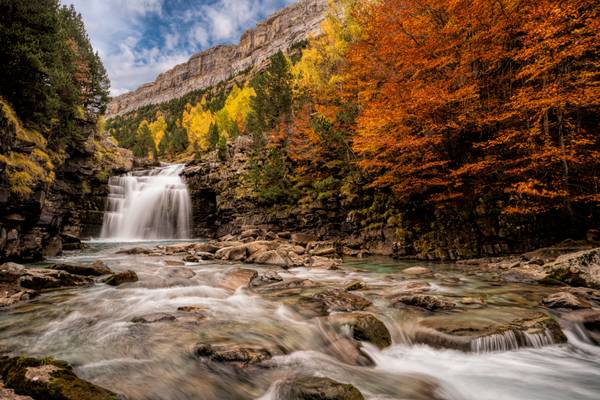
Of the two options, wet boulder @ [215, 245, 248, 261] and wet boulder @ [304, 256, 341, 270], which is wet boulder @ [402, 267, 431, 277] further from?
wet boulder @ [215, 245, 248, 261]

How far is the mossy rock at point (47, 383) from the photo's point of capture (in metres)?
3.08

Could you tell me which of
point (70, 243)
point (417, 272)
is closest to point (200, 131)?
point (70, 243)

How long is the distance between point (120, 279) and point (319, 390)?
26.7ft

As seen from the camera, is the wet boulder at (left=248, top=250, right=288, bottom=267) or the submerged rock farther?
the wet boulder at (left=248, top=250, right=288, bottom=267)

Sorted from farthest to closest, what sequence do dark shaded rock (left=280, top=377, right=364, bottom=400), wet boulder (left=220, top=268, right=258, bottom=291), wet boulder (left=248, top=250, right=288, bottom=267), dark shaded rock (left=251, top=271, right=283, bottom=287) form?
wet boulder (left=248, top=250, right=288, bottom=267)
dark shaded rock (left=251, top=271, right=283, bottom=287)
wet boulder (left=220, top=268, right=258, bottom=291)
dark shaded rock (left=280, top=377, right=364, bottom=400)

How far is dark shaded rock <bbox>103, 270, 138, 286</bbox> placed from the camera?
30.2 ft

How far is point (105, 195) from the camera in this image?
32.4m

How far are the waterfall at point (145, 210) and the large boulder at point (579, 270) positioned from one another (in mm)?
30678

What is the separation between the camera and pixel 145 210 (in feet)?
107

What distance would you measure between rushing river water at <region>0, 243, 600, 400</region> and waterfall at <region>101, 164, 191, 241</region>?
25.4 metres

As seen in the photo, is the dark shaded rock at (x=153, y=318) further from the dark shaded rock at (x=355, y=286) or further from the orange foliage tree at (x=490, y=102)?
the orange foliage tree at (x=490, y=102)

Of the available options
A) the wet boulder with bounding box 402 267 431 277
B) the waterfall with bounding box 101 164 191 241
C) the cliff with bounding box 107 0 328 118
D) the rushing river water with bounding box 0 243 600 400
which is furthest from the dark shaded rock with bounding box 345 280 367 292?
the cliff with bounding box 107 0 328 118

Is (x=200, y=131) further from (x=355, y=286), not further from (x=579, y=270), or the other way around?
(x=579, y=270)

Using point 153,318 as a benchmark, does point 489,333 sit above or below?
above
